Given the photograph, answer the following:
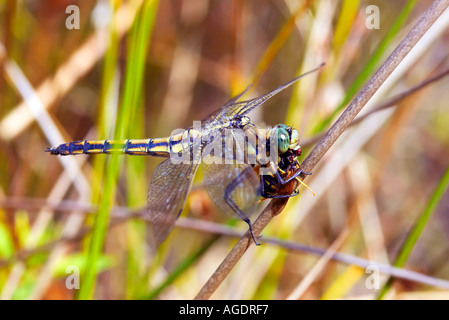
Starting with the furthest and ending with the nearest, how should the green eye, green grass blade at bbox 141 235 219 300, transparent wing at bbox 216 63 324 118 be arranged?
transparent wing at bbox 216 63 324 118 → green grass blade at bbox 141 235 219 300 → the green eye

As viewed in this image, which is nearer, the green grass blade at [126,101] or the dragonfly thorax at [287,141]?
the green grass blade at [126,101]

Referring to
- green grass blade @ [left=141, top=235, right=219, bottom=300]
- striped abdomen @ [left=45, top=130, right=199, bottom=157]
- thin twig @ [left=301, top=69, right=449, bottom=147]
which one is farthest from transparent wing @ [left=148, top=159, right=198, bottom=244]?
thin twig @ [left=301, top=69, right=449, bottom=147]

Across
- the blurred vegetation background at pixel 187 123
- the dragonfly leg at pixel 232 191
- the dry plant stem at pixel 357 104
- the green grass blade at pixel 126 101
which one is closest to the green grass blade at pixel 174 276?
the blurred vegetation background at pixel 187 123

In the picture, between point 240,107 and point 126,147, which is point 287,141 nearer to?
point 240,107

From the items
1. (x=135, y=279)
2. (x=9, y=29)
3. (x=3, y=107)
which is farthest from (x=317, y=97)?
(x=3, y=107)

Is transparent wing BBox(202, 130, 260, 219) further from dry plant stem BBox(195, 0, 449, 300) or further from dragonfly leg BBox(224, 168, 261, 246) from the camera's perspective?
dry plant stem BBox(195, 0, 449, 300)

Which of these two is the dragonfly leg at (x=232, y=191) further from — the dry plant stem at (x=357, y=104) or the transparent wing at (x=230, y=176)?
the dry plant stem at (x=357, y=104)

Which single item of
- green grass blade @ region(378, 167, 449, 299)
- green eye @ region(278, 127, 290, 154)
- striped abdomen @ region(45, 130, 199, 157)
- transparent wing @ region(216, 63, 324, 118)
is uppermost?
transparent wing @ region(216, 63, 324, 118)
